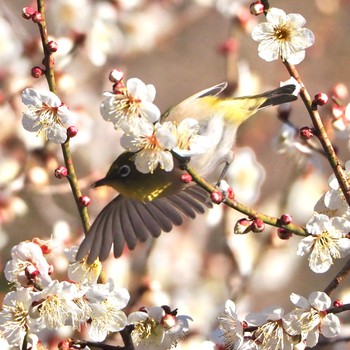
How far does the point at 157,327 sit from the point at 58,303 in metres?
0.21

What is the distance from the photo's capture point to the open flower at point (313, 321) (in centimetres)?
154

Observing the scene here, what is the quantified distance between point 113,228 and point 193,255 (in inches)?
69.6

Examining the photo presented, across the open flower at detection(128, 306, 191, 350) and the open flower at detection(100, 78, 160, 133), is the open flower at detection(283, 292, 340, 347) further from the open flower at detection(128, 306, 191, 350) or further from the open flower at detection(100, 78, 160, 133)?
the open flower at detection(100, 78, 160, 133)

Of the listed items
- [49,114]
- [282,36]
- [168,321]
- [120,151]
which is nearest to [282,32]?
[282,36]

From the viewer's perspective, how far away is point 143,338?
5.39 ft

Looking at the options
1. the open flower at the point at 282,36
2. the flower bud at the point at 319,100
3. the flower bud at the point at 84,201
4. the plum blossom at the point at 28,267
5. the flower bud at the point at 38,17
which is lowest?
the plum blossom at the point at 28,267

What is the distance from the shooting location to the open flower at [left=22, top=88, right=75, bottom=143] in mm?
1511

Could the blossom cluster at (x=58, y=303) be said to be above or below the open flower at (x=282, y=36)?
below

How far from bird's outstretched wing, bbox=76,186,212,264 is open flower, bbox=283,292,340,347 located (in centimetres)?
34

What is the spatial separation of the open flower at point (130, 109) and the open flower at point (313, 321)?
0.41 metres

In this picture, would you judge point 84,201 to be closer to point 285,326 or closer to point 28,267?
point 28,267

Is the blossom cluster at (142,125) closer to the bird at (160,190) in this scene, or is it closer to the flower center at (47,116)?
the flower center at (47,116)

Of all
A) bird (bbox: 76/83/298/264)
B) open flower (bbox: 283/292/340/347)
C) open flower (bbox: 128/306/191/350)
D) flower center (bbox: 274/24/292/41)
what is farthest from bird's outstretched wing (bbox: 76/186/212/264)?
flower center (bbox: 274/24/292/41)

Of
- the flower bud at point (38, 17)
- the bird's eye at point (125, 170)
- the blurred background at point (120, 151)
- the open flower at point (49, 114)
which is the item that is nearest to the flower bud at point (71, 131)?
the open flower at point (49, 114)
